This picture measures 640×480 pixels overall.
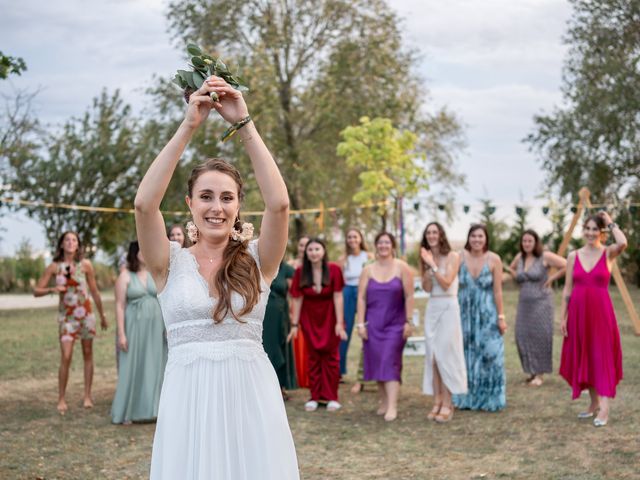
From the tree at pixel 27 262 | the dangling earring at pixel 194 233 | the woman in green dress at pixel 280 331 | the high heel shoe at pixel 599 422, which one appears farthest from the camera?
the tree at pixel 27 262

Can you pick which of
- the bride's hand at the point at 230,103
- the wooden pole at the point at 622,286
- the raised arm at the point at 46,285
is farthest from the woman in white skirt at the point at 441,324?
the bride's hand at the point at 230,103

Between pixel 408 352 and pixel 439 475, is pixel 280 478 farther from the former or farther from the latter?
pixel 408 352

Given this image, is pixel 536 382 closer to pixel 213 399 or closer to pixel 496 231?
pixel 213 399

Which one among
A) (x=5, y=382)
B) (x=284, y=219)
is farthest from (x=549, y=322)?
(x=284, y=219)

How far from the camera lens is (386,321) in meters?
9.78

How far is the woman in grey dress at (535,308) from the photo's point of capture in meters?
11.9

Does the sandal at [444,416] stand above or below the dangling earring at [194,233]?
below

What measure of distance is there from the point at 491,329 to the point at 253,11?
76.6 ft

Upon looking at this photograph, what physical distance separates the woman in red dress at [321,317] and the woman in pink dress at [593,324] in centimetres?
268

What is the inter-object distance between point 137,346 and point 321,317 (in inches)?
87.4

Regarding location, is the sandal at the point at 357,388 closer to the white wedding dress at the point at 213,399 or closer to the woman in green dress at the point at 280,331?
the woman in green dress at the point at 280,331

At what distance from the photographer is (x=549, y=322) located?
1205cm

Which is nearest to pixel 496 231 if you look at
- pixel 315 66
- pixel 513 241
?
pixel 513 241

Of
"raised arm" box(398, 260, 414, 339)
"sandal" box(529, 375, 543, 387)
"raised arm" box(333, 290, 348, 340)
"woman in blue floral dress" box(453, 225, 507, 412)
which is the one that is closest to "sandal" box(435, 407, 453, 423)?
"woman in blue floral dress" box(453, 225, 507, 412)
